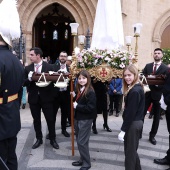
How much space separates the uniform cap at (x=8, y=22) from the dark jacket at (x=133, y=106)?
1664 mm

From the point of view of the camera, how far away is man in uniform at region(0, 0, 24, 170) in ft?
9.73

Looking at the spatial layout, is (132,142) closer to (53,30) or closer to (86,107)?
(86,107)

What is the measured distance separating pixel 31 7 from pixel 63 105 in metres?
7.95

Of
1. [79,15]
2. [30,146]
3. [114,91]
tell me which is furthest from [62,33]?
[30,146]

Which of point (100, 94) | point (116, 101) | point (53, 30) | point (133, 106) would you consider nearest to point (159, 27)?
point (53, 30)

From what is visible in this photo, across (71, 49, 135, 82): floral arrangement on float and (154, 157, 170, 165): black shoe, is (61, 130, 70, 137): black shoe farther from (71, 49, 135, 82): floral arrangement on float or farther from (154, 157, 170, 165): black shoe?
(154, 157, 170, 165): black shoe

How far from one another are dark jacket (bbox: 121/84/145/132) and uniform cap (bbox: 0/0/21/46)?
1.66m

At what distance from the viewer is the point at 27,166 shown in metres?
4.24

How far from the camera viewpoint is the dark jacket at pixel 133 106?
352cm

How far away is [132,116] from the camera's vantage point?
3.54 meters

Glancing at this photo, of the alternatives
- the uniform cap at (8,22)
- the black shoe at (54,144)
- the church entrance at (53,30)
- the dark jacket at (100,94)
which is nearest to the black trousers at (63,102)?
the dark jacket at (100,94)

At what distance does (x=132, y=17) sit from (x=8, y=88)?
11.3 m

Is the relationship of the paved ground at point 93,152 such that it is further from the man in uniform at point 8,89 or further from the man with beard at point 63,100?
the man in uniform at point 8,89

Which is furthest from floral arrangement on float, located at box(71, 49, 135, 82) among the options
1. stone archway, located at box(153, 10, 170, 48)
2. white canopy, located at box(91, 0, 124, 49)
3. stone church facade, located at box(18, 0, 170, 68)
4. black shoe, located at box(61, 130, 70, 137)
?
stone archway, located at box(153, 10, 170, 48)
